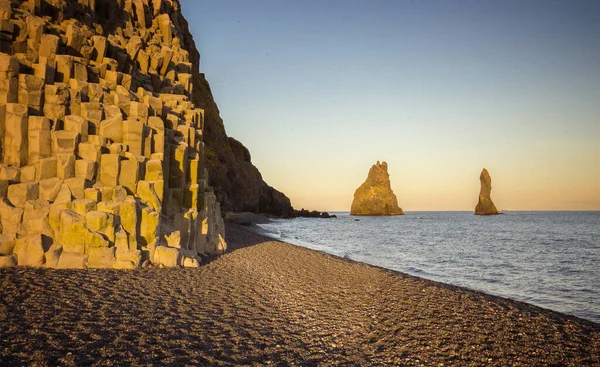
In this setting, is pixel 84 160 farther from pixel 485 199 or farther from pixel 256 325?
pixel 485 199

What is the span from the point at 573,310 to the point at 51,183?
22.6 metres

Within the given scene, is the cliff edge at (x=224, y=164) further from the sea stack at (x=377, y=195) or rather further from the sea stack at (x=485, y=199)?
the sea stack at (x=485, y=199)

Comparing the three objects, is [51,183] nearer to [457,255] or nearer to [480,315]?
[480,315]

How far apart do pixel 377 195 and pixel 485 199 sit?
2072 inches

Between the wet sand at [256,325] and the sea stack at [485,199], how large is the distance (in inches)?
6750

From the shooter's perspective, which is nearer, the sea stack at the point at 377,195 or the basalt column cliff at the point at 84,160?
the basalt column cliff at the point at 84,160

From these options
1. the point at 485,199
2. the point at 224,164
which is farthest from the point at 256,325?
the point at 485,199

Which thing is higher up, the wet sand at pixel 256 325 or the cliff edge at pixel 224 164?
the cliff edge at pixel 224 164

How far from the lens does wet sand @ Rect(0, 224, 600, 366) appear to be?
23.7 feet

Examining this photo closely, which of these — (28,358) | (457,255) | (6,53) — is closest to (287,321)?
(28,358)

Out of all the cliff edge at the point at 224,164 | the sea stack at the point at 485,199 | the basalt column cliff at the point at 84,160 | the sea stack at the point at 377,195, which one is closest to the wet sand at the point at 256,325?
the basalt column cliff at the point at 84,160

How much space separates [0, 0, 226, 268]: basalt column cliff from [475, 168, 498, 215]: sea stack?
171010mm

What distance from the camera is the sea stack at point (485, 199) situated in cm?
16493

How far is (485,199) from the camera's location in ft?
566
